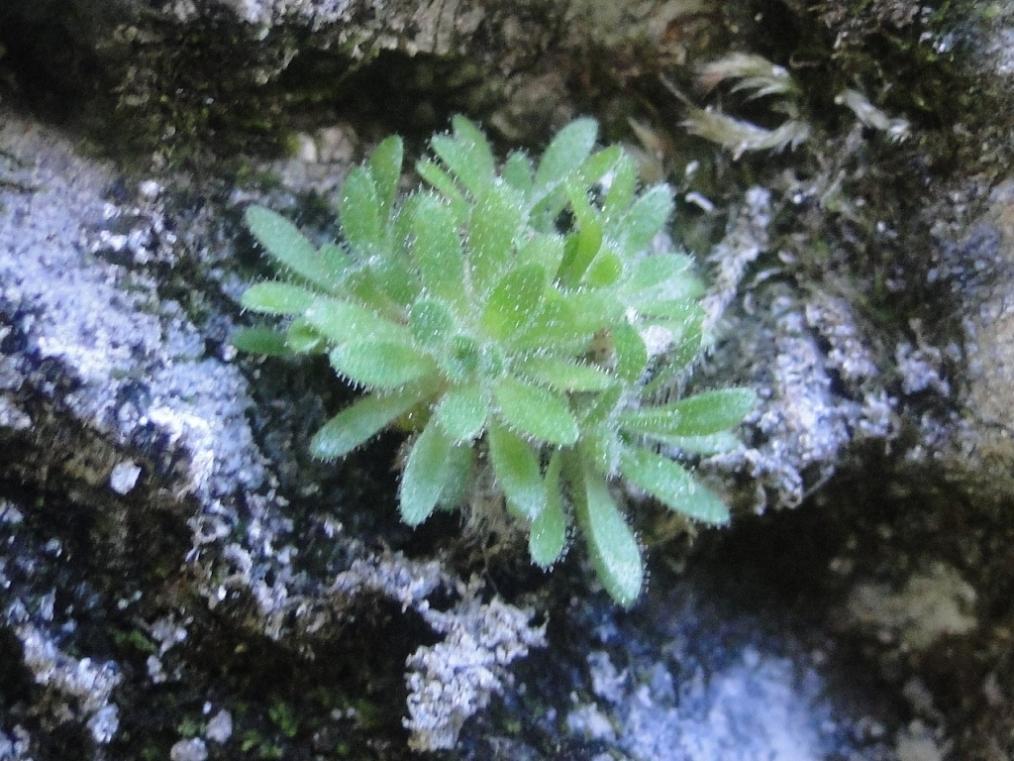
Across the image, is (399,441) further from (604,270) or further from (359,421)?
(604,270)

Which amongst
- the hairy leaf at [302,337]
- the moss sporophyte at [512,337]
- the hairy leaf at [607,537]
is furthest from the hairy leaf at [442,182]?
the hairy leaf at [607,537]

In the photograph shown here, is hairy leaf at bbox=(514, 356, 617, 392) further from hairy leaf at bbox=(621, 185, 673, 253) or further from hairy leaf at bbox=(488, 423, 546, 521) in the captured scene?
hairy leaf at bbox=(621, 185, 673, 253)

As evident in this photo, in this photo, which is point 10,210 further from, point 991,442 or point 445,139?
point 991,442

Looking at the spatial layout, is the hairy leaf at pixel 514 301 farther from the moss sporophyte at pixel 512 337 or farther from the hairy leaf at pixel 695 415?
the hairy leaf at pixel 695 415

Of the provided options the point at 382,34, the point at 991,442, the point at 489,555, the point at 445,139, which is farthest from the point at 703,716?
the point at 382,34

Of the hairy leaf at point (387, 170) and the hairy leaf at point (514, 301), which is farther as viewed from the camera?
the hairy leaf at point (387, 170)

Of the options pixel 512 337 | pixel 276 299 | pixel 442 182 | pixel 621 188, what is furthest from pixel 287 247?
pixel 621 188

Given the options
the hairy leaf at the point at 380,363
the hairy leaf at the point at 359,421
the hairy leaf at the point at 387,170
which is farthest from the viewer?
the hairy leaf at the point at 387,170
